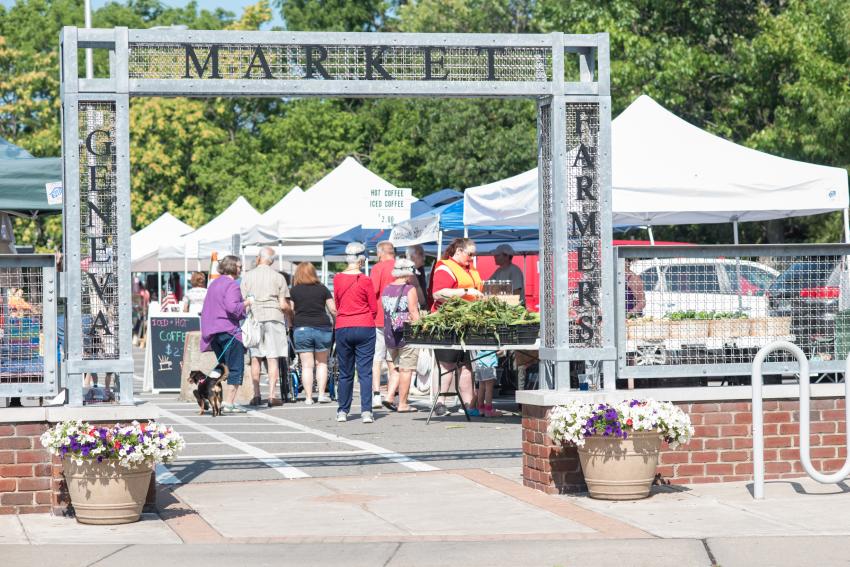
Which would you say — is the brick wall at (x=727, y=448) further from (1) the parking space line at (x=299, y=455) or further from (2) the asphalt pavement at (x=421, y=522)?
(1) the parking space line at (x=299, y=455)

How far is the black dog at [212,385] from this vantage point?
15.6 metres

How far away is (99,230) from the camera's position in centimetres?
879

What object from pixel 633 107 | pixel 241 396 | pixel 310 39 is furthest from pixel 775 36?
pixel 310 39

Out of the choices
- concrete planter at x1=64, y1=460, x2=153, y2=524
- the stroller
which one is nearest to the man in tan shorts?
the stroller

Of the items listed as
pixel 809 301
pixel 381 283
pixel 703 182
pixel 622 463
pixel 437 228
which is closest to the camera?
pixel 622 463

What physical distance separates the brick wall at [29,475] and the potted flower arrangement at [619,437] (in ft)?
10.7

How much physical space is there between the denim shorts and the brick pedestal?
755 cm

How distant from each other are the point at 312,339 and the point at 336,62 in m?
7.54

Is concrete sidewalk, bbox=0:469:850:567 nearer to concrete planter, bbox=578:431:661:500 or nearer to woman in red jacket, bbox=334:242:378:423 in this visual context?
concrete planter, bbox=578:431:661:500

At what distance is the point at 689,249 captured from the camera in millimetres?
9562

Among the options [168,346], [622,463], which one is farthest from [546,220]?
[168,346]

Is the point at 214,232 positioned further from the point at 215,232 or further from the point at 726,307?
the point at 726,307

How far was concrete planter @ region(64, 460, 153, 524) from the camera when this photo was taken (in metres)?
8.32

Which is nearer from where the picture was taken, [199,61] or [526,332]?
[199,61]
